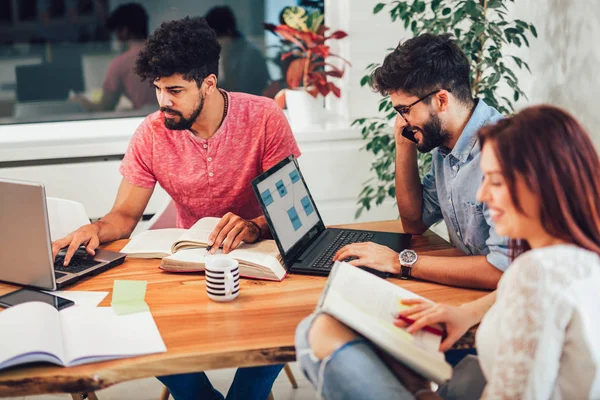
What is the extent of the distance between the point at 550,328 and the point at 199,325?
0.72 meters

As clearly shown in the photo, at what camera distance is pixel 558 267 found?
0.99m

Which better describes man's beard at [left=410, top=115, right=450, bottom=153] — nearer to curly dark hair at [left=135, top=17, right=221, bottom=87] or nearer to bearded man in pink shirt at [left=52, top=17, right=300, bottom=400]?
bearded man in pink shirt at [left=52, top=17, right=300, bottom=400]

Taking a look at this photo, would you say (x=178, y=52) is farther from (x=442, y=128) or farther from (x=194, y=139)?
(x=442, y=128)

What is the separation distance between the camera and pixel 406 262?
160 centimetres

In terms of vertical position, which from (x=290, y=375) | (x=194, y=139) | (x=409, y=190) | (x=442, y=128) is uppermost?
(x=442, y=128)

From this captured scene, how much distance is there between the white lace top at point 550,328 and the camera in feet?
3.19

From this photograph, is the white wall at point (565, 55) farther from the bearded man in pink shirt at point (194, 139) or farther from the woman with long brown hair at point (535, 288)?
the woman with long brown hair at point (535, 288)

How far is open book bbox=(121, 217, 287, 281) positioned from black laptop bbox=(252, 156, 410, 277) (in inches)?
2.2

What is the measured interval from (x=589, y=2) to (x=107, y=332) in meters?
1.93

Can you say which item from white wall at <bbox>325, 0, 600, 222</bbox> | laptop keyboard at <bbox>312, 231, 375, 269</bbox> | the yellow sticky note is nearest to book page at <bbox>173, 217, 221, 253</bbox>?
the yellow sticky note

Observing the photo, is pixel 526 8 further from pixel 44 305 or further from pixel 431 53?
pixel 44 305

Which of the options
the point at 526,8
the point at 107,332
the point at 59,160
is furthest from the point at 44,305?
the point at 526,8

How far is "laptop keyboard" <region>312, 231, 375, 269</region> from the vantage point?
1.68 m

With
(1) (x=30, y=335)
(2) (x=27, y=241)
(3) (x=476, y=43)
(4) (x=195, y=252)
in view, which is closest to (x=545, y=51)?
(3) (x=476, y=43)
